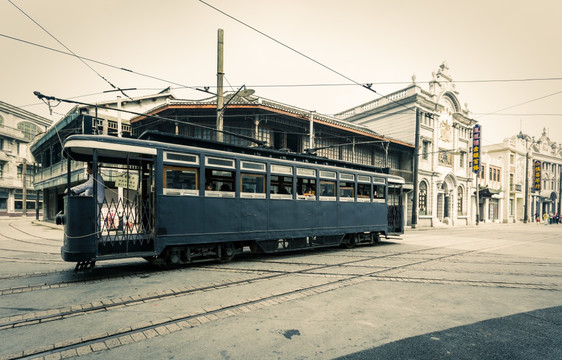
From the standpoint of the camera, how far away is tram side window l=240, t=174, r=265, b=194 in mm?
8133

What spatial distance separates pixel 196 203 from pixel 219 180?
2.83 ft

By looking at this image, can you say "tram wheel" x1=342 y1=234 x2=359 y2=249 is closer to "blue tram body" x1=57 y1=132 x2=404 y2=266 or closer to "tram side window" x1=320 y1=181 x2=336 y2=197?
"blue tram body" x1=57 y1=132 x2=404 y2=266

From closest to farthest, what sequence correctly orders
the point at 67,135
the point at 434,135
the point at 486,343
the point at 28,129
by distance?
1. the point at 486,343
2. the point at 67,135
3. the point at 434,135
4. the point at 28,129

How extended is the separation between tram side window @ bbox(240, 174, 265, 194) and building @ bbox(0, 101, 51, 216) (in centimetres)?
4295

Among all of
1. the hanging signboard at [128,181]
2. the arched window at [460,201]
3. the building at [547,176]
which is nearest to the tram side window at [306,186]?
the hanging signboard at [128,181]

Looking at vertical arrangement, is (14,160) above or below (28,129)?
below

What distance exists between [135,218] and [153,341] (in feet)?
12.7

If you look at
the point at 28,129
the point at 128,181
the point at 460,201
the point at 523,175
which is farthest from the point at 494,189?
the point at 28,129

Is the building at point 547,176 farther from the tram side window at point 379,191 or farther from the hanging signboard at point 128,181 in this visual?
the hanging signboard at point 128,181

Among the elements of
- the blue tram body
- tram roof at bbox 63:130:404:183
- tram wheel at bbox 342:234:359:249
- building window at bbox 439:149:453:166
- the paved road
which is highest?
building window at bbox 439:149:453:166

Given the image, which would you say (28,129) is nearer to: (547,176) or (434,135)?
(434,135)

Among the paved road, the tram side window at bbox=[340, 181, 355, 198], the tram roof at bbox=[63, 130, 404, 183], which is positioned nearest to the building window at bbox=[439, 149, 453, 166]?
the tram side window at bbox=[340, 181, 355, 198]

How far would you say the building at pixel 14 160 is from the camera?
3931 cm

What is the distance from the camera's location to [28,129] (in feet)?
143
